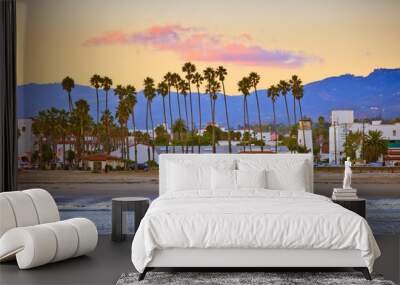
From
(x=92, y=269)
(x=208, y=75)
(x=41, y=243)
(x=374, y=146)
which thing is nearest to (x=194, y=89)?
(x=208, y=75)

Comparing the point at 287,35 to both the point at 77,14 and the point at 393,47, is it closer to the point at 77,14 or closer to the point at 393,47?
the point at 393,47

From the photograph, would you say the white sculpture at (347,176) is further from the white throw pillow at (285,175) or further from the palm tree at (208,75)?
the palm tree at (208,75)

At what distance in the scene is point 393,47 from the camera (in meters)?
8.14

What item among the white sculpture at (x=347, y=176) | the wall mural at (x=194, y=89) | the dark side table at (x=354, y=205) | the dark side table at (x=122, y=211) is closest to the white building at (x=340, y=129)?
the wall mural at (x=194, y=89)

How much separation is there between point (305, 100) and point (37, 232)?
4040 mm

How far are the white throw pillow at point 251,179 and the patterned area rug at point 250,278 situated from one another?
1785mm

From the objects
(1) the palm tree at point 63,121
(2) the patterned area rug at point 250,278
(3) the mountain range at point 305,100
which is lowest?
(2) the patterned area rug at point 250,278

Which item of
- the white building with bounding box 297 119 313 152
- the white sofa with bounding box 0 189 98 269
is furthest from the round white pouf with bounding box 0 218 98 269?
the white building with bounding box 297 119 313 152

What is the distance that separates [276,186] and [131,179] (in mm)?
2011

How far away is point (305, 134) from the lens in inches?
325

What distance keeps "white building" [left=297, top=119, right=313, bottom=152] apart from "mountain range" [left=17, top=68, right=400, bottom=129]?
11cm

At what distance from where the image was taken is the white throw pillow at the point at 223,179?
7.20 meters

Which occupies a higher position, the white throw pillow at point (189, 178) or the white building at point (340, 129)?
the white building at point (340, 129)

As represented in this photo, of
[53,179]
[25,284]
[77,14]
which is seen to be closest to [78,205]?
[53,179]
